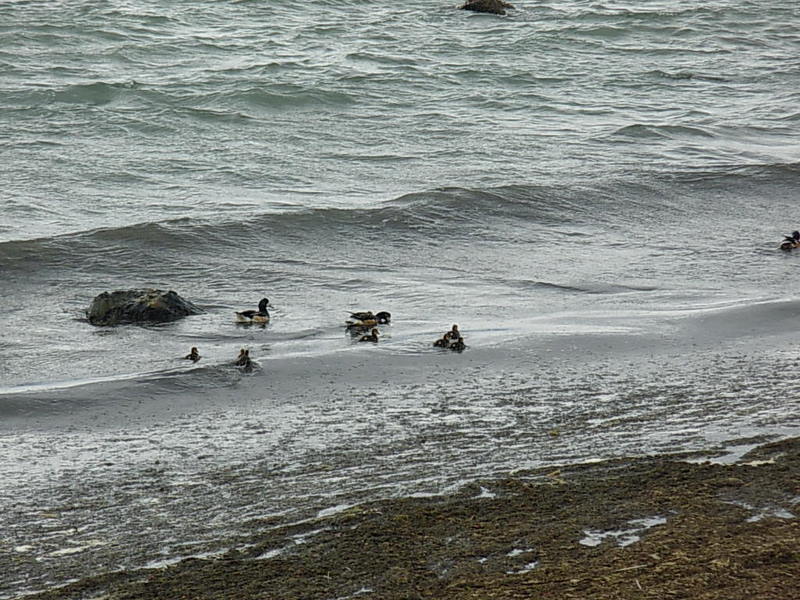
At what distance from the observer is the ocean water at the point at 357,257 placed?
25.0 feet

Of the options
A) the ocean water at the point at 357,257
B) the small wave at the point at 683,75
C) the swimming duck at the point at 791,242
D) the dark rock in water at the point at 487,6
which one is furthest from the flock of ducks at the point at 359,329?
the dark rock in water at the point at 487,6

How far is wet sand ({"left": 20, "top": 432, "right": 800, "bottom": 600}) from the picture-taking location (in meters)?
5.49

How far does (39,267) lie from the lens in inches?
538

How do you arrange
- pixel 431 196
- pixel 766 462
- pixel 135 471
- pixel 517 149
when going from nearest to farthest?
pixel 766 462 → pixel 135 471 → pixel 431 196 → pixel 517 149

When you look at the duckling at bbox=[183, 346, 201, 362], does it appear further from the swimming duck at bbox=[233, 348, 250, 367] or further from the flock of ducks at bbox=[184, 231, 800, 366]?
the swimming duck at bbox=[233, 348, 250, 367]

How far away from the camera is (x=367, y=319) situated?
36.1ft

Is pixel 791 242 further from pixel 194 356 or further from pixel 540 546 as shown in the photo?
pixel 540 546

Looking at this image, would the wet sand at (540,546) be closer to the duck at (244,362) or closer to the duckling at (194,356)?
the duck at (244,362)

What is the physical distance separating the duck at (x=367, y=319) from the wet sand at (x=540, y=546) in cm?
413

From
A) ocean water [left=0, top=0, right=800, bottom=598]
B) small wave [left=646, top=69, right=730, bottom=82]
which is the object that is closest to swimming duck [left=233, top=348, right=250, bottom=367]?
ocean water [left=0, top=0, right=800, bottom=598]

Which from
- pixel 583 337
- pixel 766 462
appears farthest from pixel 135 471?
pixel 583 337

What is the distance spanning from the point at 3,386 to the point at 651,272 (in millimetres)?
7145

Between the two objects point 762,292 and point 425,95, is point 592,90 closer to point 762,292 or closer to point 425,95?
point 425,95

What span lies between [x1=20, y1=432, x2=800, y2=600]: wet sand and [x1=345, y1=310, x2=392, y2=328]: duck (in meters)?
4.13
